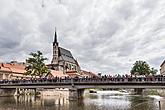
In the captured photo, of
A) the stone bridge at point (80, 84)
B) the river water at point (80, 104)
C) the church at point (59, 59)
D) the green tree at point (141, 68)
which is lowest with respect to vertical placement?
the river water at point (80, 104)

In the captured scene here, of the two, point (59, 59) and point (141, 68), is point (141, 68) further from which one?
point (59, 59)

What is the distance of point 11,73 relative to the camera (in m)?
102

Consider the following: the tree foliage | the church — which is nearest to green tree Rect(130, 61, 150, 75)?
the tree foliage

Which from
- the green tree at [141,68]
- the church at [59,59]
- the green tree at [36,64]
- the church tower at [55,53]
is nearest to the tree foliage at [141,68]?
the green tree at [141,68]

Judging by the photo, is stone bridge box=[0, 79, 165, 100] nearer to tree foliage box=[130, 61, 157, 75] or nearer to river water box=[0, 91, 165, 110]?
river water box=[0, 91, 165, 110]

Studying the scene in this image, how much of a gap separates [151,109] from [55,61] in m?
134

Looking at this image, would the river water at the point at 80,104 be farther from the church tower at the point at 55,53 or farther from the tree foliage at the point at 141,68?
the church tower at the point at 55,53

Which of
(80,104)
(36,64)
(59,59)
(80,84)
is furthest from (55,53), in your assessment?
(80,104)

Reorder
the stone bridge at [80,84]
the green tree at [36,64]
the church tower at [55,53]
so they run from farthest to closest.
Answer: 1. the church tower at [55,53]
2. the green tree at [36,64]
3. the stone bridge at [80,84]

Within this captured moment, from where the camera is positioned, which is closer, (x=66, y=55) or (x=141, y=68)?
(x=141, y=68)

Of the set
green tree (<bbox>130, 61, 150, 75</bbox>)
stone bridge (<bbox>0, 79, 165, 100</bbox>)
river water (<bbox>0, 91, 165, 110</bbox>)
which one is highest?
green tree (<bbox>130, 61, 150, 75</bbox>)

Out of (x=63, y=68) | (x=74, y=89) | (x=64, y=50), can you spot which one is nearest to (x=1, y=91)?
(x=74, y=89)

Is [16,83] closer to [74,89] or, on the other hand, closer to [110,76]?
[74,89]

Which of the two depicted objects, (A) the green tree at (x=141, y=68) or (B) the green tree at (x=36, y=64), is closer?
(B) the green tree at (x=36, y=64)
